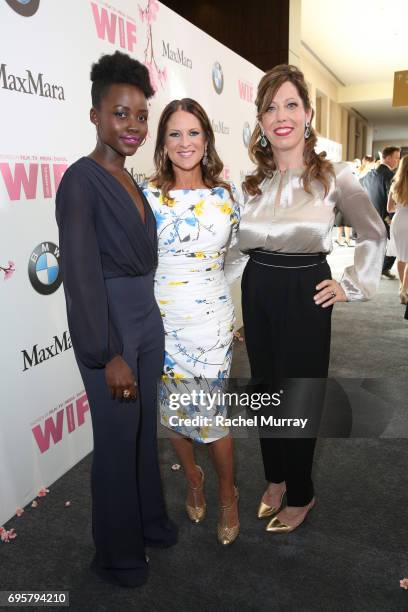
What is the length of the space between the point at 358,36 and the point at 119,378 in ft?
31.7

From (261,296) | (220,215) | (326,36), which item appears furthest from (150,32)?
(326,36)

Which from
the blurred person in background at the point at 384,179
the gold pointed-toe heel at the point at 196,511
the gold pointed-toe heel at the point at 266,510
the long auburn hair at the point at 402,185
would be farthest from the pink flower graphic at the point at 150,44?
the blurred person in background at the point at 384,179

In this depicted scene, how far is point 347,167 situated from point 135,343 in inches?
37.6

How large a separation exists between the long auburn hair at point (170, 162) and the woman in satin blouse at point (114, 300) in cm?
22

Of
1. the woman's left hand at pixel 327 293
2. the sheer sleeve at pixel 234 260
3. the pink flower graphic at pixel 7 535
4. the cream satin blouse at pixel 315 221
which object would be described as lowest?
the pink flower graphic at pixel 7 535

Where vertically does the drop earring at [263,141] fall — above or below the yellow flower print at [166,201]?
above

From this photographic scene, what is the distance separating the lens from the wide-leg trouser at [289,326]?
5.74ft

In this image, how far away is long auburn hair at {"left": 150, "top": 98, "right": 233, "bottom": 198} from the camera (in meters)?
1.72

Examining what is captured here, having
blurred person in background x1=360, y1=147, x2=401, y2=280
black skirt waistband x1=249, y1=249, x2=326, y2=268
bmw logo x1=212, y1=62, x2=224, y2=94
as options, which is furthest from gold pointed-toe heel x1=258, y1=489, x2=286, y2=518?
blurred person in background x1=360, y1=147, x2=401, y2=280

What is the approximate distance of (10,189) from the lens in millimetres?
1958

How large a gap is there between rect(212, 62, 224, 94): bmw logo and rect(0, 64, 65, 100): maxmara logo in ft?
6.54

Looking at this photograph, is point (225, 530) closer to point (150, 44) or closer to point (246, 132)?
point (150, 44)

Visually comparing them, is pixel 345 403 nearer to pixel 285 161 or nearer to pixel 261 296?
pixel 261 296

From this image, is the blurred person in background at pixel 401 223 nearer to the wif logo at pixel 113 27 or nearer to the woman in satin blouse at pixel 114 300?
the wif logo at pixel 113 27
